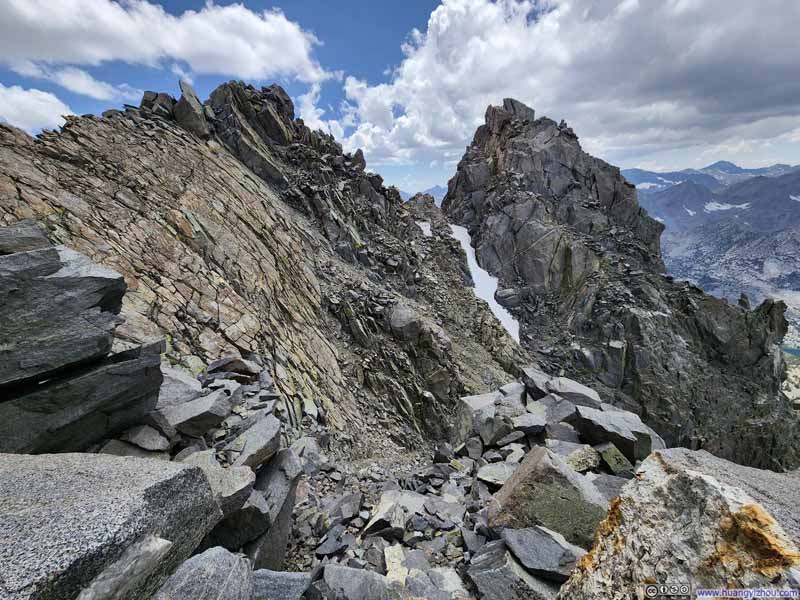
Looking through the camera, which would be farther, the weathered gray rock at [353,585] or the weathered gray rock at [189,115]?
the weathered gray rock at [189,115]

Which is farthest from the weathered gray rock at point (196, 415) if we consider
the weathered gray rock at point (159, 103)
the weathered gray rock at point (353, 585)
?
the weathered gray rock at point (159, 103)

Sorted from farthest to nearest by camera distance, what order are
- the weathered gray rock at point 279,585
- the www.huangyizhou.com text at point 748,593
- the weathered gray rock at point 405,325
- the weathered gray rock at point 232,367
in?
the weathered gray rock at point 405,325 → the weathered gray rock at point 232,367 → the weathered gray rock at point 279,585 → the www.huangyizhou.com text at point 748,593

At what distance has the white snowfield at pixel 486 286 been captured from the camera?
5292 cm

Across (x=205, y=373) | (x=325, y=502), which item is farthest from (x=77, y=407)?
(x=325, y=502)

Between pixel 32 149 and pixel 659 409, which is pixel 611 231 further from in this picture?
pixel 32 149

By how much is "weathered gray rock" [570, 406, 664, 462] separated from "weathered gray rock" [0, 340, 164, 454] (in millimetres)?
13181

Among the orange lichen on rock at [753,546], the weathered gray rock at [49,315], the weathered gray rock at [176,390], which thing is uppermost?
the weathered gray rock at [49,315]

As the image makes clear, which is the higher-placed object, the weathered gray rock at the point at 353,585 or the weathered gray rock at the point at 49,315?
the weathered gray rock at the point at 49,315

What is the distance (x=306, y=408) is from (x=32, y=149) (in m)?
19.3

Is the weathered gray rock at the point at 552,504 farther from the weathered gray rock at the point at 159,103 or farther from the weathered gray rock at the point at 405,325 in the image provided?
the weathered gray rock at the point at 159,103

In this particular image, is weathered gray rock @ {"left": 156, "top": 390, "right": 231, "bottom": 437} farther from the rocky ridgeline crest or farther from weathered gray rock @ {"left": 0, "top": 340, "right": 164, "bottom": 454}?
weathered gray rock @ {"left": 0, "top": 340, "right": 164, "bottom": 454}

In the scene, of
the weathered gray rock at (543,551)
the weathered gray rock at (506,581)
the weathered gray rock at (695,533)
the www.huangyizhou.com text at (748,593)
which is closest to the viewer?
the www.huangyizhou.com text at (748,593)

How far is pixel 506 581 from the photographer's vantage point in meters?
6.70

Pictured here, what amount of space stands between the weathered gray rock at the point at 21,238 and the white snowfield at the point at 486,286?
47.9 metres
